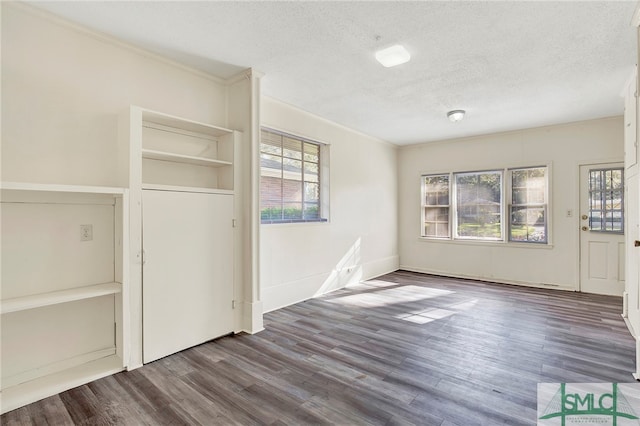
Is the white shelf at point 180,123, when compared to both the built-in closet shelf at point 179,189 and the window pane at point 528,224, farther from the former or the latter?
the window pane at point 528,224

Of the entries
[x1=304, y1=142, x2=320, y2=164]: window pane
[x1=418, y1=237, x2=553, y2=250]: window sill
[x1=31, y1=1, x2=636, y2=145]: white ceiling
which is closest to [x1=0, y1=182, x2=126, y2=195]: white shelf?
[x1=31, y1=1, x2=636, y2=145]: white ceiling

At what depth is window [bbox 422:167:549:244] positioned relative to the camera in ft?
18.0

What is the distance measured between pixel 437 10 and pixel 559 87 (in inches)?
93.6

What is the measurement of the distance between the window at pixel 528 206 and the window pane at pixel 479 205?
0.71 feet

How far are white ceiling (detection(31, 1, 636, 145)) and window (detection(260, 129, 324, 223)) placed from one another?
23.9 inches

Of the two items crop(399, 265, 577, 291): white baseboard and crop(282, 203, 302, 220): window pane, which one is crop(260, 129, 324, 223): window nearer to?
crop(282, 203, 302, 220): window pane

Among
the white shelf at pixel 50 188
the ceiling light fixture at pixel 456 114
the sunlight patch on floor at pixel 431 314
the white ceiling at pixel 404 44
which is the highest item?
the white ceiling at pixel 404 44

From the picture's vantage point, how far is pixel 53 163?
7.95 ft

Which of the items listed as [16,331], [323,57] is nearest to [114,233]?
[16,331]

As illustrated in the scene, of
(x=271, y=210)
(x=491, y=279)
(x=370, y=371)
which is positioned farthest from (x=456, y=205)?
(x=370, y=371)

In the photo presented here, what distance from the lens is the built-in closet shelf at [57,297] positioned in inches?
80.8

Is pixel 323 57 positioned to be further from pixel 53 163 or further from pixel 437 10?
pixel 53 163

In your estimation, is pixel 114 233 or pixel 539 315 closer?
pixel 114 233

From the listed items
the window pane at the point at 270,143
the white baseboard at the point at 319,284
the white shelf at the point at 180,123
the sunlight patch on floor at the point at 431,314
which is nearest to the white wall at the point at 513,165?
the white baseboard at the point at 319,284
